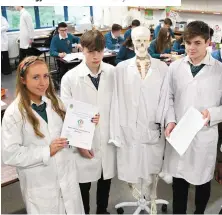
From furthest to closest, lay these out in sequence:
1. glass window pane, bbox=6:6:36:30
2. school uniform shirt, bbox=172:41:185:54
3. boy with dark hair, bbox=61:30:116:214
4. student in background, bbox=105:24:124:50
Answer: glass window pane, bbox=6:6:36:30 < student in background, bbox=105:24:124:50 < school uniform shirt, bbox=172:41:185:54 < boy with dark hair, bbox=61:30:116:214

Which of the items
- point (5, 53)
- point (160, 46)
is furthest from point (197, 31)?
point (5, 53)

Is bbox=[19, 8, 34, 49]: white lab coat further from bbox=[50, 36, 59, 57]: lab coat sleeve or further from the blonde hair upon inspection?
the blonde hair

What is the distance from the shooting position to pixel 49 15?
766 cm

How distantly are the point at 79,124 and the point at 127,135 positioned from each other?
41 centimetres

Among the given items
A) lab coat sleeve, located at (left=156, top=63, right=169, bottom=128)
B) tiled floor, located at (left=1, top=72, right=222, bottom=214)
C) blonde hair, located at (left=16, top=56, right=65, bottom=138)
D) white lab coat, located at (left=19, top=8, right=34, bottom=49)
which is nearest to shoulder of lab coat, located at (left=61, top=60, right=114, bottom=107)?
blonde hair, located at (left=16, top=56, right=65, bottom=138)

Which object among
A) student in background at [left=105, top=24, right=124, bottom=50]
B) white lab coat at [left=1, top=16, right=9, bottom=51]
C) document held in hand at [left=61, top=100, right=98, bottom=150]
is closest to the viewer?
document held in hand at [left=61, top=100, right=98, bottom=150]

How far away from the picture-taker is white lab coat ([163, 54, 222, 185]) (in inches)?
75.0

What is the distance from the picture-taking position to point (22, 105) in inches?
61.2

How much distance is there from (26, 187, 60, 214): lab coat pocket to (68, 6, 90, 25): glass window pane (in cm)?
633

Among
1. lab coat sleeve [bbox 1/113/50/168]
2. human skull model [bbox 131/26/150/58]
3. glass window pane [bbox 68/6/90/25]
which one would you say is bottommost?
lab coat sleeve [bbox 1/113/50/168]

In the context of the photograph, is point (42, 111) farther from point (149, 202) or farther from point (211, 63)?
point (149, 202)

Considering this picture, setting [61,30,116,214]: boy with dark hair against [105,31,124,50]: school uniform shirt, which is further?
[105,31,124,50]: school uniform shirt

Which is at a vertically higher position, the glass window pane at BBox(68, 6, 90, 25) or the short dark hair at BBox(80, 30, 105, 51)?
the glass window pane at BBox(68, 6, 90, 25)

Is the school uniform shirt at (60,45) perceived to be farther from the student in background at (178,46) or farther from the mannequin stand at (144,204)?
the mannequin stand at (144,204)
